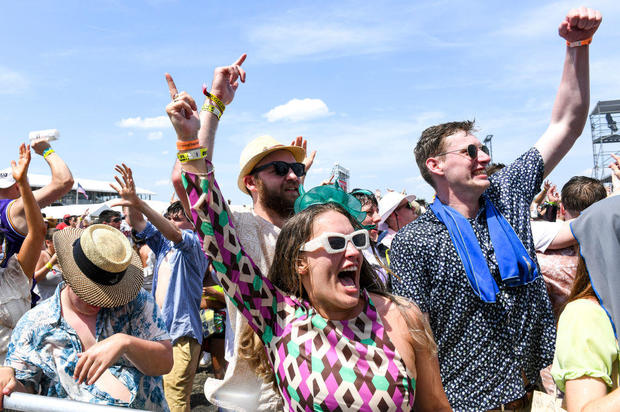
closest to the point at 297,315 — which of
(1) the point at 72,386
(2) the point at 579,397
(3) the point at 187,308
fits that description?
(2) the point at 579,397

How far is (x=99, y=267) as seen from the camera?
2453 mm

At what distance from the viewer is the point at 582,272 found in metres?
1.95

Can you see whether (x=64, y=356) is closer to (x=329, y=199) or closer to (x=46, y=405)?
(x=46, y=405)

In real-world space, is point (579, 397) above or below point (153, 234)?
below

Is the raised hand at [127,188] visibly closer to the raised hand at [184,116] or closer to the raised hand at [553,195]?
the raised hand at [184,116]

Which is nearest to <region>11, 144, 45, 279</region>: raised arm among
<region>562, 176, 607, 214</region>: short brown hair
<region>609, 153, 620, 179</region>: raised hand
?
<region>609, 153, 620, 179</region>: raised hand

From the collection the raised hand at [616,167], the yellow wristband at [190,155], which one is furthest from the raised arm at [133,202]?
the raised hand at [616,167]

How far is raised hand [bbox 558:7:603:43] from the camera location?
2541 millimetres

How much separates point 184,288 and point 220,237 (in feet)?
9.77

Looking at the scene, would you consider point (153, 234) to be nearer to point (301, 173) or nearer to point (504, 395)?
point (301, 173)

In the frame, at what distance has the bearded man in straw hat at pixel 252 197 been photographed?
7.40 feet

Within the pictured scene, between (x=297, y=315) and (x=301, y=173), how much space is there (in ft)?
4.30

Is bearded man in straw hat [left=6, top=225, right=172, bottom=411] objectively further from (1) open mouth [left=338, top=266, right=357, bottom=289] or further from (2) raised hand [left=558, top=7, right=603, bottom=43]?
(2) raised hand [left=558, top=7, right=603, bottom=43]

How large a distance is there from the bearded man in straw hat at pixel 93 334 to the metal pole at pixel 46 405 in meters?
0.21
